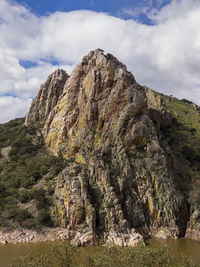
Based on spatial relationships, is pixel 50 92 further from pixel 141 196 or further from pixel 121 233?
pixel 121 233

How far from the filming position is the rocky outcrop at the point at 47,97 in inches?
2798

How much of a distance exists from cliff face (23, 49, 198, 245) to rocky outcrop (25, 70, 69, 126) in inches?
371

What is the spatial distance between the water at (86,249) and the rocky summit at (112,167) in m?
1.98

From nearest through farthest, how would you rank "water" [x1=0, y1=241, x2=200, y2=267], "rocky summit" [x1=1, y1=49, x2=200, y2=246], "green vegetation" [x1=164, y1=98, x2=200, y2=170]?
"water" [x1=0, y1=241, x2=200, y2=267] → "rocky summit" [x1=1, y1=49, x2=200, y2=246] → "green vegetation" [x1=164, y1=98, x2=200, y2=170]

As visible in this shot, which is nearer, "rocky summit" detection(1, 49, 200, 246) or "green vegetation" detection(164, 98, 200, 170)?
"rocky summit" detection(1, 49, 200, 246)

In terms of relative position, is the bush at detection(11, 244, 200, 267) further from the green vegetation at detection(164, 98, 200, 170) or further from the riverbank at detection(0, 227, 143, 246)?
the green vegetation at detection(164, 98, 200, 170)

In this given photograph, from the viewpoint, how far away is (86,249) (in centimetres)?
3134

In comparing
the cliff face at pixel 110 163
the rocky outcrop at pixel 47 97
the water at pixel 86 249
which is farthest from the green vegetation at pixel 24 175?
the water at pixel 86 249

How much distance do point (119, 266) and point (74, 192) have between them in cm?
2199

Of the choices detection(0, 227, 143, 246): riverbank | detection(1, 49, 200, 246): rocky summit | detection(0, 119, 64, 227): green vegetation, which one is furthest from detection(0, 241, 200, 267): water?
detection(0, 119, 64, 227): green vegetation

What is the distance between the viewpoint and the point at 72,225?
37031 mm

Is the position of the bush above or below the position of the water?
above

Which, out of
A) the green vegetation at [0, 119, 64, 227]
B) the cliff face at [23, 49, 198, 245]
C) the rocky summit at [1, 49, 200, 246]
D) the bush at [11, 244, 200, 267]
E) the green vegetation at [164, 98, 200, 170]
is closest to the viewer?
the bush at [11, 244, 200, 267]

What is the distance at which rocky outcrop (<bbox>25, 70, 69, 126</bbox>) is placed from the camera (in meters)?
71.1
